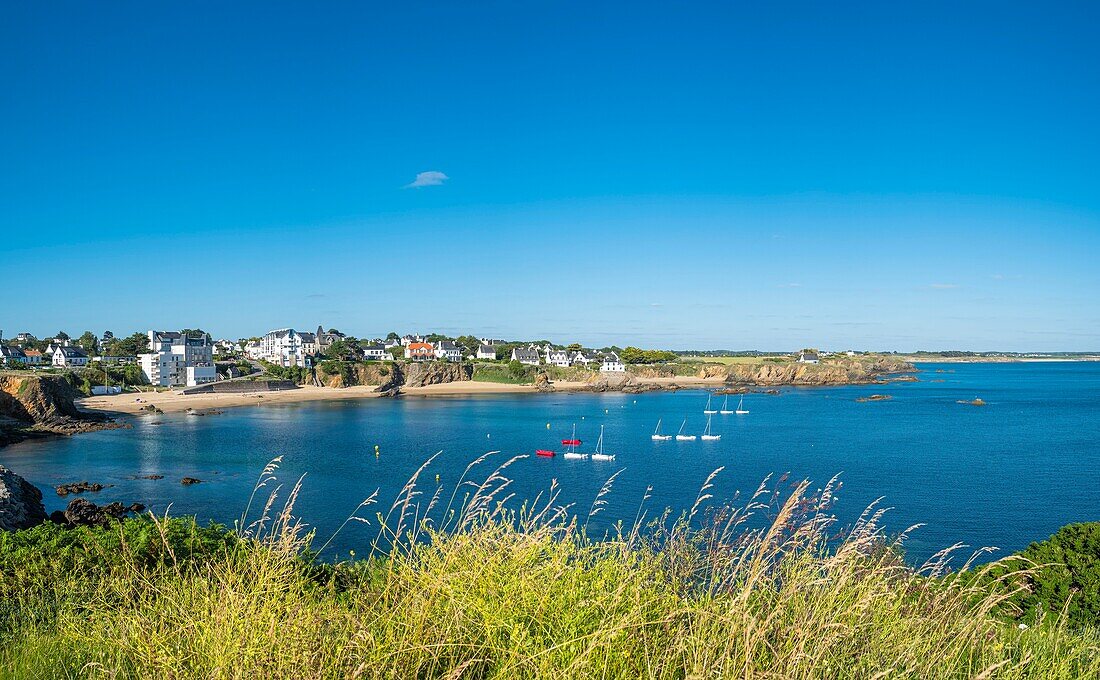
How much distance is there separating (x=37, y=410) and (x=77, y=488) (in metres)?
33.1

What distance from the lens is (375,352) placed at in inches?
5448

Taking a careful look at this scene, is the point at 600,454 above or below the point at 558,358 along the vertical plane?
below

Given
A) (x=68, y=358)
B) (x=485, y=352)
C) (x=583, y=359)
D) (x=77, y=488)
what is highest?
(x=485, y=352)

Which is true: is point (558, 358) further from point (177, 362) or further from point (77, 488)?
point (77, 488)

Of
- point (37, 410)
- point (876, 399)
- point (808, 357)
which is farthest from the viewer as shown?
point (808, 357)

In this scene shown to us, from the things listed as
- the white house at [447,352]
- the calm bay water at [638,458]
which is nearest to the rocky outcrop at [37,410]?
the calm bay water at [638,458]

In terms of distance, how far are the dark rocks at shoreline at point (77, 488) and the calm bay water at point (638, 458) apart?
20.3 inches

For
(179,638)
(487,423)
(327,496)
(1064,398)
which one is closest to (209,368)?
(487,423)

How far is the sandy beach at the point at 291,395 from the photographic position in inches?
3046

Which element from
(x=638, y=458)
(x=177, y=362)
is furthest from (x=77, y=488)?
(x=177, y=362)

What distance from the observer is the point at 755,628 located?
3.49 meters

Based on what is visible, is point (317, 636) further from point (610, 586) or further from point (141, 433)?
point (141, 433)

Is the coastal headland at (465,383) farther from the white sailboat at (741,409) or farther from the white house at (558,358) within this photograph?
the white sailboat at (741,409)

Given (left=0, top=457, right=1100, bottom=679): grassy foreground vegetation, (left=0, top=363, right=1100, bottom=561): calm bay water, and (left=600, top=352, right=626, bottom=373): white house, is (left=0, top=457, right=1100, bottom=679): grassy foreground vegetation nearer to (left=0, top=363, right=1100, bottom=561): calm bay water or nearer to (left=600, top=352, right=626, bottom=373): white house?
(left=0, top=363, right=1100, bottom=561): calm bay water
